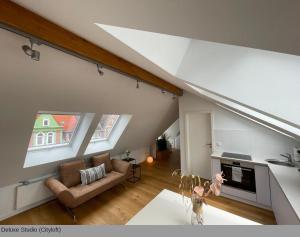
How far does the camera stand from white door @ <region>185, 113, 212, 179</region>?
12.8 ft

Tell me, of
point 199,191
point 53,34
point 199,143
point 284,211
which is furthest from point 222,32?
point 199,143

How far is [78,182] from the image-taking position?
122 inches

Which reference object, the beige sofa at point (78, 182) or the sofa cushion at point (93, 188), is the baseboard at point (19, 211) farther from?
the sofa cushion at point (93, 188)

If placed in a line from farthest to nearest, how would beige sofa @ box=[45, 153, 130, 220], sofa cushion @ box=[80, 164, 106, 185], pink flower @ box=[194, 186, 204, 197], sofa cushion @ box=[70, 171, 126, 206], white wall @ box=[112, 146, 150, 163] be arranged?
white wall @ box=[112, 146, 150, 163]
sofa cushion @ box=[80, 164, 106, 185]
sofa cushion @ box=[70, 171, 126, 206]
beige sofa @ box=[45, 153, 130, 220]
pink flower @ box=[194, 186, 204, 197]

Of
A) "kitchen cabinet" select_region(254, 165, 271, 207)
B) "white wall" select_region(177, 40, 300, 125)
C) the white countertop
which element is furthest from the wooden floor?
"white wall" select_region(177, 40, 300, 125)

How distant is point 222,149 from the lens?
11.3ft

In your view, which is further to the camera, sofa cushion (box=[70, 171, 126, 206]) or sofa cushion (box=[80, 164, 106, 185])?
sofa cushion (box=[80, 164, 106, 185])

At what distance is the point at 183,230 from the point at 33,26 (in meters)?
1.85

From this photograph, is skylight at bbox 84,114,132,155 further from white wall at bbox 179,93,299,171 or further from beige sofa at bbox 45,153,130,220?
white wall at bbox 179,93,299,171

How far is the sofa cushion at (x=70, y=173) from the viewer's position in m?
2.91

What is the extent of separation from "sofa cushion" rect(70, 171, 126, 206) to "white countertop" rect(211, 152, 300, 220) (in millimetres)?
2938

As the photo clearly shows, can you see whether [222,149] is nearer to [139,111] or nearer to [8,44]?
[139,111]

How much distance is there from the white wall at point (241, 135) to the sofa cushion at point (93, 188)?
8.59ft

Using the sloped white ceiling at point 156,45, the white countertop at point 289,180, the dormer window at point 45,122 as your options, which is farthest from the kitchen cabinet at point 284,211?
the dormer window at point 45,122
